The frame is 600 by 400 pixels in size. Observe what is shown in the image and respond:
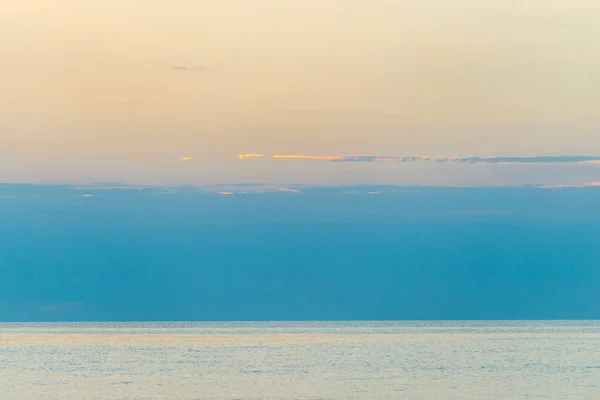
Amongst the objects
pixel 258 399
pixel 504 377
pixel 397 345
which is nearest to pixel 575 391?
pixel 504 377

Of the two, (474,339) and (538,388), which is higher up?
(474,339)

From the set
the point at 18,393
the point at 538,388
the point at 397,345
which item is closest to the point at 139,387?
the point at 18,393

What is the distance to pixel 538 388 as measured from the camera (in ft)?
154

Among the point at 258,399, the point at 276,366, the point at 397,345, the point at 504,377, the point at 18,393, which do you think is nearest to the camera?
the point at 258,399

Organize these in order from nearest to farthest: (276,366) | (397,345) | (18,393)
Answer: (18,393) → (276,366) → (397,345)

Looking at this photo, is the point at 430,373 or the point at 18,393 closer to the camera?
the point at 18,393

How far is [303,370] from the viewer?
53344 mm

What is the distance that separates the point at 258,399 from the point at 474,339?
52787mm

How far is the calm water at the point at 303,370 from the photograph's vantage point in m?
A: 44.3

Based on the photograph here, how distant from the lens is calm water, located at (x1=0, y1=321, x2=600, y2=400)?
4434 cm

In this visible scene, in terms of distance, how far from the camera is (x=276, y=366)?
5706cm

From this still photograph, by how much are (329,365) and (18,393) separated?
19.0 metres

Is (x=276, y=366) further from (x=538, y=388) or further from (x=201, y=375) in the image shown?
(x=538, y=388)

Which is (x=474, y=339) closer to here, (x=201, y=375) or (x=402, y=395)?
(x=201, y=375)
